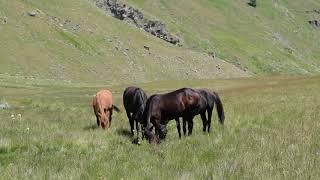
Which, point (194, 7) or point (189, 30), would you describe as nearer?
point (189, 30)

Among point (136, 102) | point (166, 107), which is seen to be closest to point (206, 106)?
point (166, 107)

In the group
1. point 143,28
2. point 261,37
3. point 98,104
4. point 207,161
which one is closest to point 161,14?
point 143,28

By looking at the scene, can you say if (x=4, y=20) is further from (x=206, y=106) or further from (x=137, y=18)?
(x=206, y=106)

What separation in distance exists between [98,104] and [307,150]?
1106 centimetres

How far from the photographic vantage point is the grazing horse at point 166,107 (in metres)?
18.7

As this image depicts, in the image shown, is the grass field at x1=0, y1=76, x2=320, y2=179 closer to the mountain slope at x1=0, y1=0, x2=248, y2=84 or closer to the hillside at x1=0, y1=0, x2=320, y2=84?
the hillside at x1=0, y1=0, x2=320, y2=84

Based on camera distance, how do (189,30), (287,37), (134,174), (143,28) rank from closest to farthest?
(134,174) → (143,28) → (189,30) → (287,37)

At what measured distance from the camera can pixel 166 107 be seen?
1902cm

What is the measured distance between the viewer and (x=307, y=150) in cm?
1448

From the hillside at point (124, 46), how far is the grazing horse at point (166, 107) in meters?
61.9

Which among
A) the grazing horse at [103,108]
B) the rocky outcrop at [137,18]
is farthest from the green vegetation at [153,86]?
the rocky outcrop at [137,18]

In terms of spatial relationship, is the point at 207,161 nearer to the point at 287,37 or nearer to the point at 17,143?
the point at 17,143

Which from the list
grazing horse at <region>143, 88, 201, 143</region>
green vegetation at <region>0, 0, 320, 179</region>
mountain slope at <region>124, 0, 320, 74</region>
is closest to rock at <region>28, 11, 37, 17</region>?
green vegetation at <region>0, 0, 320, 179</region>

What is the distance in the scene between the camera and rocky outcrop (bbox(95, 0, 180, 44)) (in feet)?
445
